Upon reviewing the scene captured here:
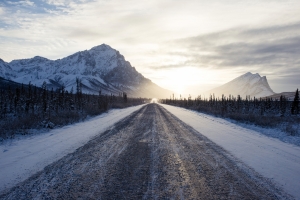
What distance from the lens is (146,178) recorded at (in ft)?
16.1

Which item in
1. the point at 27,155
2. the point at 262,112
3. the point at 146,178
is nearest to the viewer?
the point at 146,178

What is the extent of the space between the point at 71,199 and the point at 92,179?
0.96 meters

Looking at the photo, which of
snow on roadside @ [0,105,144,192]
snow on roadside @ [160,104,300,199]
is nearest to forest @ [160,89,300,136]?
snow on roadside @ [160,104,300,199]

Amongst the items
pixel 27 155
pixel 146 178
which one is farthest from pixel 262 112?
pixel 27 155

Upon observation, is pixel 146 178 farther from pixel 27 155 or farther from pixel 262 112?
pixel 262 112

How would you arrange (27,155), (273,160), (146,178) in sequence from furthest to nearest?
(27,155) < (273,160) < (146,178)

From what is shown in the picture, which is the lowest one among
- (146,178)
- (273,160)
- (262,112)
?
(262,112)

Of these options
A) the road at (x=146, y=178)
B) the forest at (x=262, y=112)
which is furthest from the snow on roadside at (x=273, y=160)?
the forest at (x=262, y=112)

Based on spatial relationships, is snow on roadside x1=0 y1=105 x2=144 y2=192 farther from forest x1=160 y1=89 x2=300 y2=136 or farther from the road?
forest x1=160 y1=89 x2=300 y2=136

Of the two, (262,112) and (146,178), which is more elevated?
(146,178)

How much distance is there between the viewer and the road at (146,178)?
4.11m

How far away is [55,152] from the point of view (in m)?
7.34

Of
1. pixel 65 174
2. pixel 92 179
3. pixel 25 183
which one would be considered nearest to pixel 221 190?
pixel 92 179

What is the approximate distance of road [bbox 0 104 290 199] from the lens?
4.11 meters
